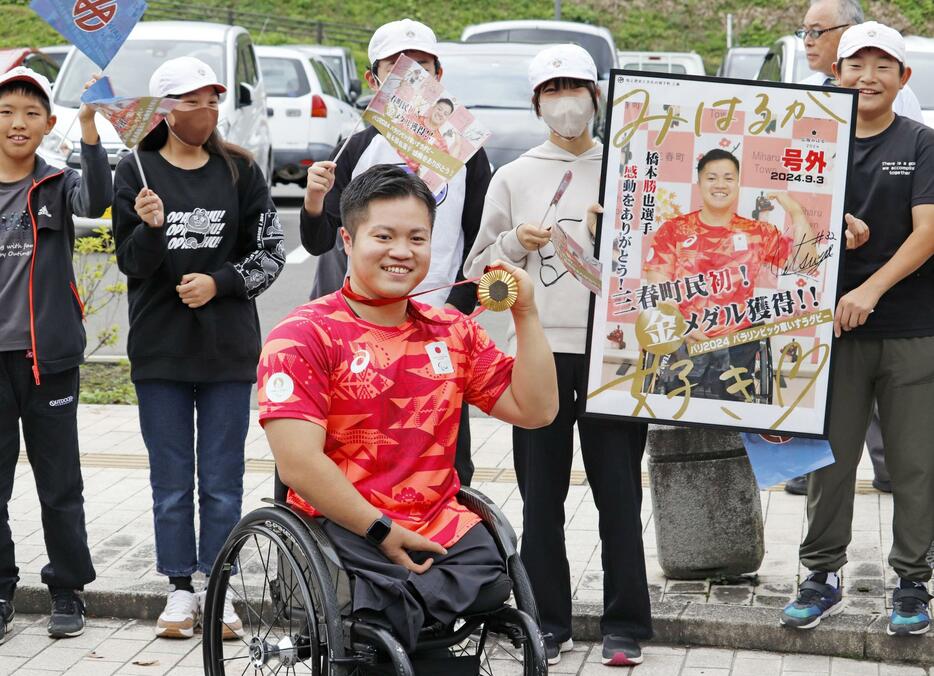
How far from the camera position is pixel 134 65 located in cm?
1403

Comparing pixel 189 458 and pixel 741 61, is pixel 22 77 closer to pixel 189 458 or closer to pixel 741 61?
pixel 189 458

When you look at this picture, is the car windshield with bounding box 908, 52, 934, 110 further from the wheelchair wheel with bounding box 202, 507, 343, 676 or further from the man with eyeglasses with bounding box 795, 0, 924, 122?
the wheelchair wheel with bounding box 202, 507, 343, 676

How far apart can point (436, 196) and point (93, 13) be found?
1.26 meters

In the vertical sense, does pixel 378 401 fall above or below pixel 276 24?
below

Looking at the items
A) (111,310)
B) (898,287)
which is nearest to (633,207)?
(898,287)

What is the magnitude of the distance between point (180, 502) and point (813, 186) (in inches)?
92.9

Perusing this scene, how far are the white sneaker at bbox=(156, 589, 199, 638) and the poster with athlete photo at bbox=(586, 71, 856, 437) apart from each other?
5.28 ft

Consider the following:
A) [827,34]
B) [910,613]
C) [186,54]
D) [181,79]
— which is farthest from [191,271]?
[186,54]

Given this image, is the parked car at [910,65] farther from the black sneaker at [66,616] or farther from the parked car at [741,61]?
the parked car at [741,61]

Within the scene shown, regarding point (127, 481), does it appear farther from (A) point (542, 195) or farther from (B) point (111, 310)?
(B) point (111, 310)

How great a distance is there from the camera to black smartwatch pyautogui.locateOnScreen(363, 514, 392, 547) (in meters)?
3.33

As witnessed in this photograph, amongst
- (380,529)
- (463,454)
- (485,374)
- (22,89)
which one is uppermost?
(22,89)

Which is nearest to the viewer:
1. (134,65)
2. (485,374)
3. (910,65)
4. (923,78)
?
(485,374)

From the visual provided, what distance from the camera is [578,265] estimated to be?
421cm
